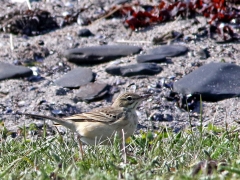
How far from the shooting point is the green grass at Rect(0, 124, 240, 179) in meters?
4.70

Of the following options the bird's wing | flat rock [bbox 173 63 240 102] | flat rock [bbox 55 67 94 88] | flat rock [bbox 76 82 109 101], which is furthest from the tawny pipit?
flat rock [bbox 55 67 94 88]

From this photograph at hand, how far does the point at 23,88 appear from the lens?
8.88 m

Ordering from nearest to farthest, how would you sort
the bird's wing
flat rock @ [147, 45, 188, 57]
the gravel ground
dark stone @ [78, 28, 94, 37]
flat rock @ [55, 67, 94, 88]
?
1. the bird's wing
2. the gravel ground
3. flat rock @ [55, 67, 94, 88]
4. flat rock @ [147, 45, 188, 57]
5. dark stone @ [78, 28, 94, 37]

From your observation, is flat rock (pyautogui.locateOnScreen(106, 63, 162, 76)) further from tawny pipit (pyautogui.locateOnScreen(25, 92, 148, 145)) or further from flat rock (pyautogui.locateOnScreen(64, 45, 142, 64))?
tawny pipit (pyautogui.locateOnScreen(25, 92, 148, 145))

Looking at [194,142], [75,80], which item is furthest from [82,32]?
[194,142]

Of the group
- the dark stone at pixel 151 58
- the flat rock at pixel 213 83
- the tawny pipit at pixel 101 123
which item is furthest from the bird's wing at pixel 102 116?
the dark stone at pixel 151 58

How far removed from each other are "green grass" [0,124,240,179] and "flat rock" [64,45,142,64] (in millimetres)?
2681

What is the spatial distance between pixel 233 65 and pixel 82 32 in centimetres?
276

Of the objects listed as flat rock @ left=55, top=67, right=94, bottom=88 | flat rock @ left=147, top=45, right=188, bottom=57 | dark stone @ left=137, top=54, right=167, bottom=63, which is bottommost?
flat rock @ left=55, top=67, right=94, bottom=88

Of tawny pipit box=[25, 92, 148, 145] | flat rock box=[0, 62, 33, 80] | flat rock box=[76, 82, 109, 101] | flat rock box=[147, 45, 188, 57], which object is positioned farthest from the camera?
flat rock box=[147, 45, 188, 57]

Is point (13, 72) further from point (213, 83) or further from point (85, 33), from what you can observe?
point (213, 83)

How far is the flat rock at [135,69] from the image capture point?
8.89 m

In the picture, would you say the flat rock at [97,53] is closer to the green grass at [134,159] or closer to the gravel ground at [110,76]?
the gravel ground at [110,76]

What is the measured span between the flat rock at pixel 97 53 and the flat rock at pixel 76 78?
28 centimetres
